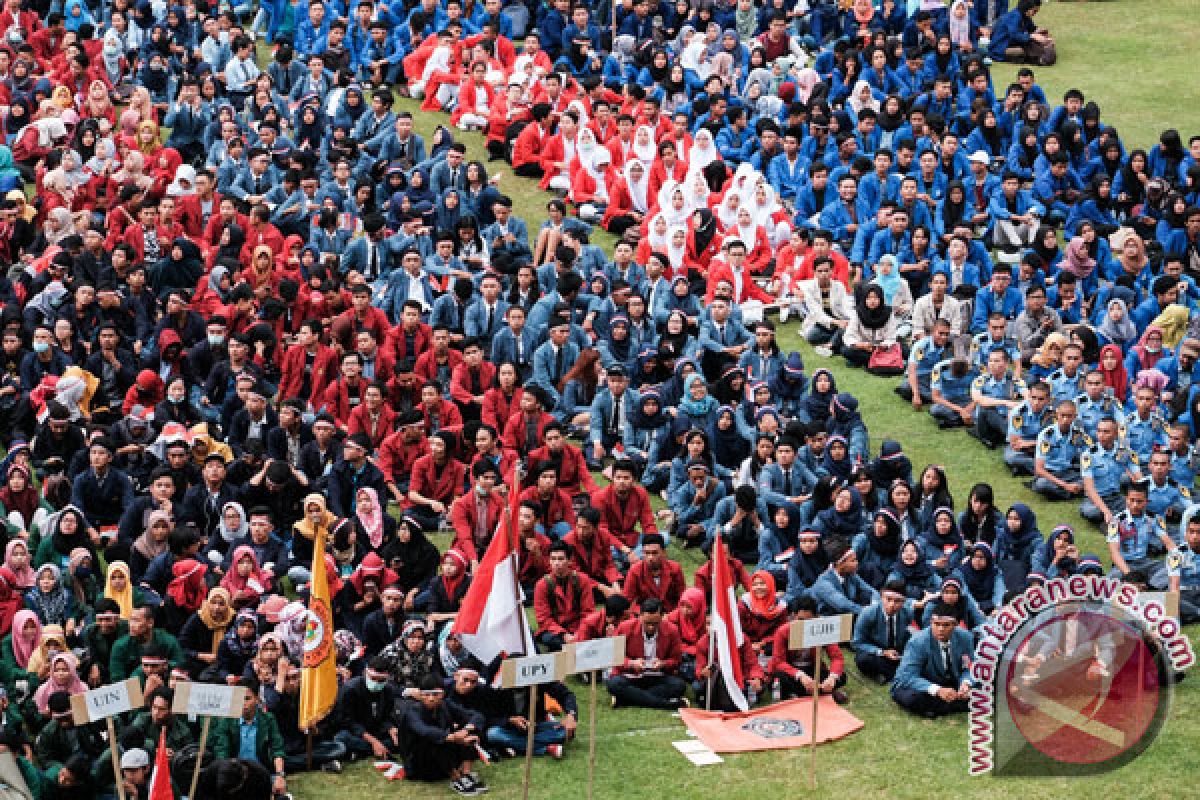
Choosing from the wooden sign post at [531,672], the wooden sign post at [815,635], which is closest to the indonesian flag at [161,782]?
the wooden sign post at [531,672]

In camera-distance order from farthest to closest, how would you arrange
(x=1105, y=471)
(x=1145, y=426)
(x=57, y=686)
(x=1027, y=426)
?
(x=1027, y=426)
(x=1145, y=426)
(x=1105, y=471)
(x=57, y=686)

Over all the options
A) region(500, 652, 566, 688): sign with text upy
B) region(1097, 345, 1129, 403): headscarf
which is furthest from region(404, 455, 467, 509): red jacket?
region(1097, 345, 1129, 403): headscarf

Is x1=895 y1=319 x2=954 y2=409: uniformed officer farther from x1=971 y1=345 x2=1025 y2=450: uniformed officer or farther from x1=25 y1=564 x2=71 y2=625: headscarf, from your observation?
x1=25 y1=564 x2=71 y2=625: headscarf

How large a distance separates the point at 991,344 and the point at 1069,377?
39.9 inches

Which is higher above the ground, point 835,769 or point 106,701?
point 106,701

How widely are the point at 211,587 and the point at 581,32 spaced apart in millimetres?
13519

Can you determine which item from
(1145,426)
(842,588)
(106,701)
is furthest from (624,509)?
(106,701)

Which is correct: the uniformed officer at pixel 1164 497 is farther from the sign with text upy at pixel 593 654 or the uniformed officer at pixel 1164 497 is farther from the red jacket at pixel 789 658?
the sign with text upy at pixel 593 654

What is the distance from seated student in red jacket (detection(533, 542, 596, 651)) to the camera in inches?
633

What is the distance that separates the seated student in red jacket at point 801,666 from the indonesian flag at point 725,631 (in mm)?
385

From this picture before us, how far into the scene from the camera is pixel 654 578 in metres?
16.3

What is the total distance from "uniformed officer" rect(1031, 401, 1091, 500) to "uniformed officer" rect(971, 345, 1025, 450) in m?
0.76

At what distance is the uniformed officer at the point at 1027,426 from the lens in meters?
19.1

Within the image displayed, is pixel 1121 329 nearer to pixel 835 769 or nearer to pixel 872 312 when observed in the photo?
pixel 872 312
